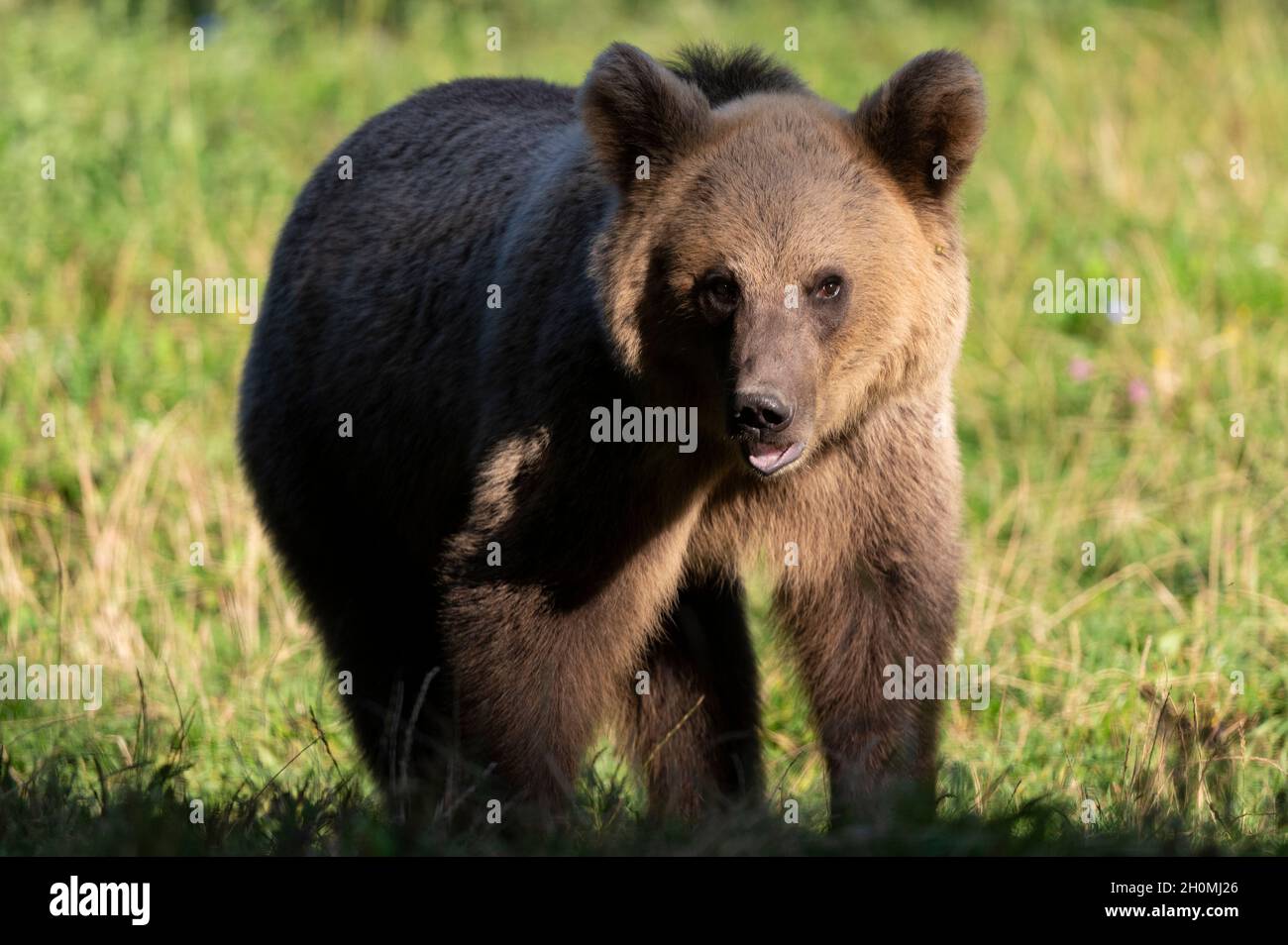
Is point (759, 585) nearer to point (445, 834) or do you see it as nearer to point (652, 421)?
point (652, 421)

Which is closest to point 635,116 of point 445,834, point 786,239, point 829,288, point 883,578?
point 786,239

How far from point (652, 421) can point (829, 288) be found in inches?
23.6

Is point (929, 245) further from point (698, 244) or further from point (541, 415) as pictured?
point (541, 415)

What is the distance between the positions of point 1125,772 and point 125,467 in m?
4.93

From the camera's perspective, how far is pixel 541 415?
489 centimetres

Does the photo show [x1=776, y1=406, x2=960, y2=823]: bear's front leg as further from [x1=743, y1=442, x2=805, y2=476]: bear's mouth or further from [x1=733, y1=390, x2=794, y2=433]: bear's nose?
[x1=733, y1=390, x2=794, y2=433]: bear's nose

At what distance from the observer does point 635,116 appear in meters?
4.78

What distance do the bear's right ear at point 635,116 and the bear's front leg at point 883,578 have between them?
99 centimetres

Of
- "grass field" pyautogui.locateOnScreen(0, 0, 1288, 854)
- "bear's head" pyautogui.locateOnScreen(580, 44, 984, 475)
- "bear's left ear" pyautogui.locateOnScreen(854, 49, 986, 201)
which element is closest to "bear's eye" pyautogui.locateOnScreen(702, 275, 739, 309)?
"bear's head" pyautogui.locateOnScreen(580, 44, 984, 475)

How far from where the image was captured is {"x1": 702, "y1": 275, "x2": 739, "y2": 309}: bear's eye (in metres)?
4.63

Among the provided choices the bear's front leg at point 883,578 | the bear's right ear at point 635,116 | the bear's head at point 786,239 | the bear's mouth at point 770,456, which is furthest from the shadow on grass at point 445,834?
the bear's right ear at point 635,116

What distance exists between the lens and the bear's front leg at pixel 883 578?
5086 mm

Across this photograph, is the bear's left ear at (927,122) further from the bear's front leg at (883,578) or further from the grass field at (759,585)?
the grass field at (759,585)
